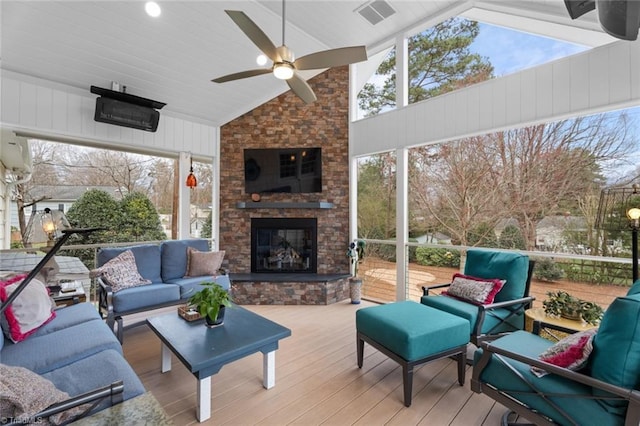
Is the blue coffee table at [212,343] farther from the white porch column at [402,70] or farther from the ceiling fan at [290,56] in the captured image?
the white porch column at [402,70]

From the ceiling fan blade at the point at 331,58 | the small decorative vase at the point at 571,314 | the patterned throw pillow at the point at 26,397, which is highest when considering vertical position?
the ceiling fan blade at the point at 331,58

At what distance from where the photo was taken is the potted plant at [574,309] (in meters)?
2.33

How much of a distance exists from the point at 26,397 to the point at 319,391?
173 cm

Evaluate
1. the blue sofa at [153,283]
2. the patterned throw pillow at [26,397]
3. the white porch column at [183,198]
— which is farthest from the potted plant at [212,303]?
the white porch column at [183,198]

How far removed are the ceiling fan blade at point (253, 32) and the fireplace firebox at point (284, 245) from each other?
9.51 feet

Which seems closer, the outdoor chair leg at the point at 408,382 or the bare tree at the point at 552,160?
the outdoor chair leg at the point at 408,382

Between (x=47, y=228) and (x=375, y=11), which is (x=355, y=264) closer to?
(x=375, y=11)

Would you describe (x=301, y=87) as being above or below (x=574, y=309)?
above

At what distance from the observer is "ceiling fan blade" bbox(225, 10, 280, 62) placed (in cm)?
213

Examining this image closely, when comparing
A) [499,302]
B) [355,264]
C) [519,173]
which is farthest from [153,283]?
[519,173]

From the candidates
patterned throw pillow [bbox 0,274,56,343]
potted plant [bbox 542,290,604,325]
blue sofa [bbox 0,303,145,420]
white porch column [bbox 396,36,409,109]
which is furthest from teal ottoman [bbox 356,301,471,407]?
white porch column [bbox 396,36,409,109]

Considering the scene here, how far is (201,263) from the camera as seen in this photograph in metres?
4.03

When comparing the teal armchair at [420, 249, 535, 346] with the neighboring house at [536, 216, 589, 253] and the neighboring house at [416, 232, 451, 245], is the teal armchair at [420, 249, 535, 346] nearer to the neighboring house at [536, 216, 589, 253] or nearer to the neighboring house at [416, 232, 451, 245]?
the neighboring house at [536, 216, 589, 253]

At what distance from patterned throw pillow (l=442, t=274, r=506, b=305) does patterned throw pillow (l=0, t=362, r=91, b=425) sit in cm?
291
